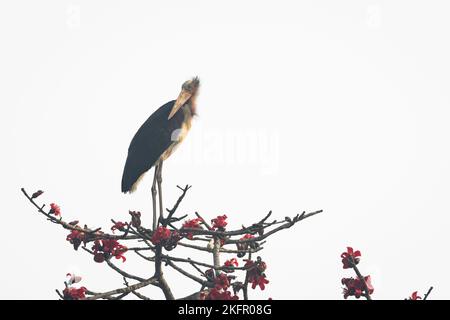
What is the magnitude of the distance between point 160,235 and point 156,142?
491 centimetres

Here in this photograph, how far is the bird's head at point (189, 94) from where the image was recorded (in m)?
11.8

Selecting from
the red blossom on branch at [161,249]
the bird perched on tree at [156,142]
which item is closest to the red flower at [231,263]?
the red blossom on branch at [161,249]

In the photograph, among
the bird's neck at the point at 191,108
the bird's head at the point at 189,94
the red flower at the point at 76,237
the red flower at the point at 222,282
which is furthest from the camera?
the bird's neck at the point at 191,108

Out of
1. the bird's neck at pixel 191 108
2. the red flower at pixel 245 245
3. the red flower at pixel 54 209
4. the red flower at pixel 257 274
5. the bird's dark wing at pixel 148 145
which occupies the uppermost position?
the bird's neck at pixel 191 108

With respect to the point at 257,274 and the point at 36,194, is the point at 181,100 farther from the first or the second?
the point at 257,274

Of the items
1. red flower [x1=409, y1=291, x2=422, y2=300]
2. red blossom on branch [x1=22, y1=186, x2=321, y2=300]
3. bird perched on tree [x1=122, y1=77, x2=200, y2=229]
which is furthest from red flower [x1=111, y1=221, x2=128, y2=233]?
bird perched on tree [x1=122, y1=77, x2=200, y2=229]

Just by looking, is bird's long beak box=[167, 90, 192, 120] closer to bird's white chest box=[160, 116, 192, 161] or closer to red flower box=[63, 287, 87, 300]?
bird's white chest box=[160, 116, 192, 161]

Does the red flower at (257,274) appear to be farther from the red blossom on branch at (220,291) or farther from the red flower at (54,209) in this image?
the red flower at (54,209)

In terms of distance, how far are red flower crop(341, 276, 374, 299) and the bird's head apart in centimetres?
617

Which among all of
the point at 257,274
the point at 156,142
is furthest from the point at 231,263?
the point at 156,142

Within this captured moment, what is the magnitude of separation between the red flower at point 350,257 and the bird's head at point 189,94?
6.29 metres
